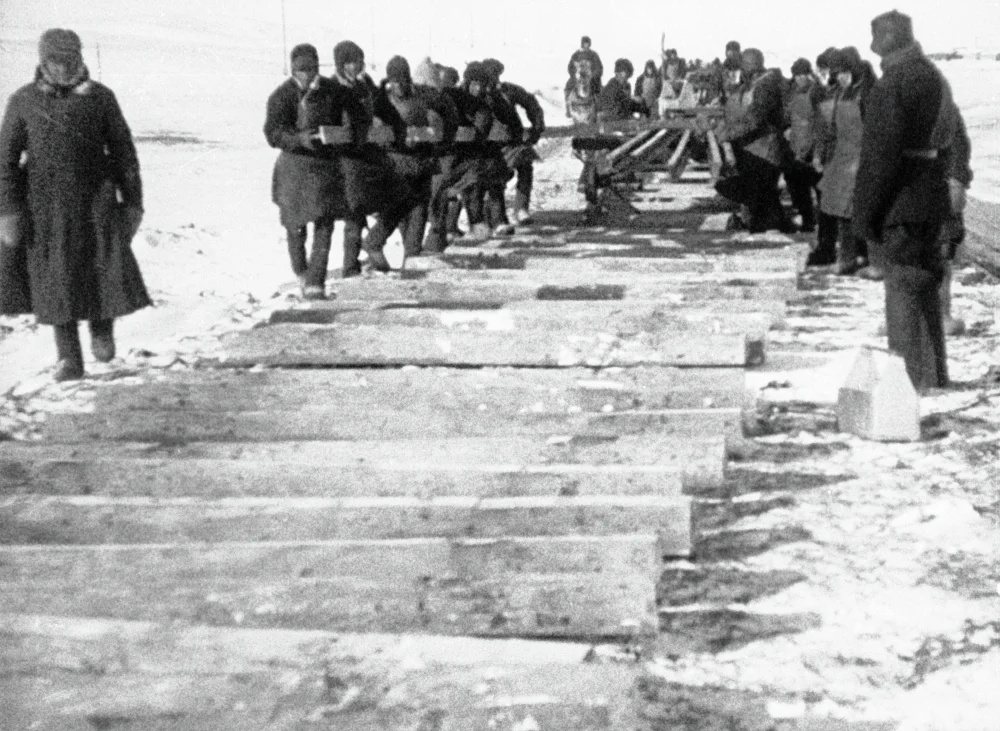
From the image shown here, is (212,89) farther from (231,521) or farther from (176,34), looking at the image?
(231,521)

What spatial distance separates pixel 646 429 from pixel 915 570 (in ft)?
5.10

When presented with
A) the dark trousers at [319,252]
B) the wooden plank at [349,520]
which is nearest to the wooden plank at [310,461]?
the wooden plank at [349,520]

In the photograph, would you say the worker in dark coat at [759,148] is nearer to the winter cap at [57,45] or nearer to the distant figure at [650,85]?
the winter cap at [57,45]

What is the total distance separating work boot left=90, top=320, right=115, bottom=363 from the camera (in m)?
8.71

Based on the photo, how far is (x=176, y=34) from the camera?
2635 inches

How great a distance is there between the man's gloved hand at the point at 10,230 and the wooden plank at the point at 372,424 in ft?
6.26

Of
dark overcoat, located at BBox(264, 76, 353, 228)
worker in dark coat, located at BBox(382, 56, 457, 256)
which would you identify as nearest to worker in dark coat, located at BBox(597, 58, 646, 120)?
worker in dark coat, located at BBox(382, 56, 457, 256)

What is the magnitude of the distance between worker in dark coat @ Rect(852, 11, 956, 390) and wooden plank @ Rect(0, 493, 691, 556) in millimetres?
2702

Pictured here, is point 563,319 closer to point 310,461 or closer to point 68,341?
point 68,341

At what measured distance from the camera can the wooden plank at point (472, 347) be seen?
7590mm

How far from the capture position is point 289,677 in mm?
3705

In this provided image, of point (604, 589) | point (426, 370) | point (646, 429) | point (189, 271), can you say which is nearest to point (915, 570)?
point (604, 589)

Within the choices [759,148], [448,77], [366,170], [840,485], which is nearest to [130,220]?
[366,170]

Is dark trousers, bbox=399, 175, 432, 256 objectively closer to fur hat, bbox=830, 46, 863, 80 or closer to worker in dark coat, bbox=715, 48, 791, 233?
worker in dark coat, bbox=715, 48, 791, 233
